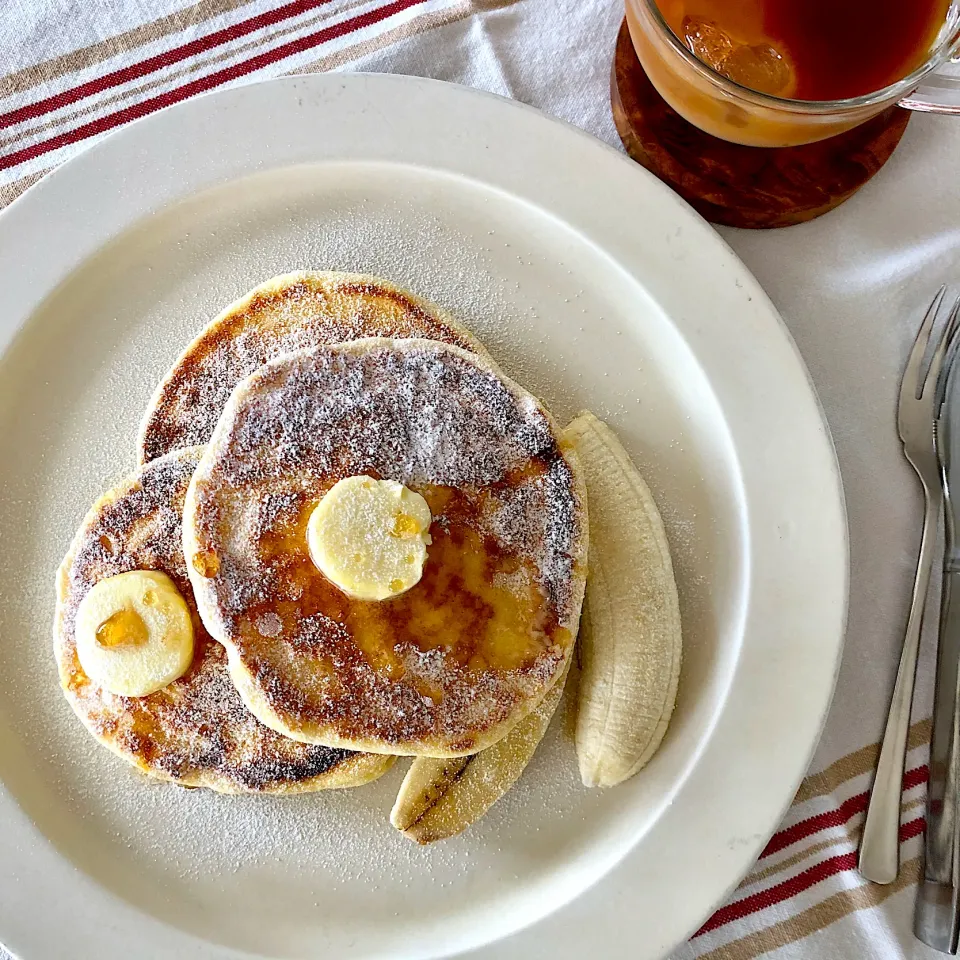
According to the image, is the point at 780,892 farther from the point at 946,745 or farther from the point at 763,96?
the point at 763,96

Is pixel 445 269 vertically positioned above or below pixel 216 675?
above

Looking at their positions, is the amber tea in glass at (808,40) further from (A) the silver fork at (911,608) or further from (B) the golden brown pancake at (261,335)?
(B) the golden brown pancake at (261,335)

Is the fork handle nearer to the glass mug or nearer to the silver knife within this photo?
the silver knife

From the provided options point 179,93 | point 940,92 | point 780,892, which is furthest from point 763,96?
point 780,892

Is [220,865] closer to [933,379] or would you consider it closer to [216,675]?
[216,675]

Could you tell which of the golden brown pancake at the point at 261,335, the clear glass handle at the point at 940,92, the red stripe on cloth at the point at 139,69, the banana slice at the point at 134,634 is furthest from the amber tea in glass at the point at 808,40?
the banana slice at the point at 134,634

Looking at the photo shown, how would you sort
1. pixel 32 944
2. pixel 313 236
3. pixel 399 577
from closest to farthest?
pixel 399 577 → pixel 32 944 → pixel 313 236

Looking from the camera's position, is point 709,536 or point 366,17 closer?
point 709,536

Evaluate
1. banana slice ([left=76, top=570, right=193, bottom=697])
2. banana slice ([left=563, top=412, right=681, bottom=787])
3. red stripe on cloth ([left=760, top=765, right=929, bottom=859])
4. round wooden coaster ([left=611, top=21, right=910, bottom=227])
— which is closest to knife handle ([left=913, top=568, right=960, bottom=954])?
red stripe on cloth ([left=760, top=765, right=929, bottom=859])

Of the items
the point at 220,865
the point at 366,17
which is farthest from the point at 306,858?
the point at 366,17
